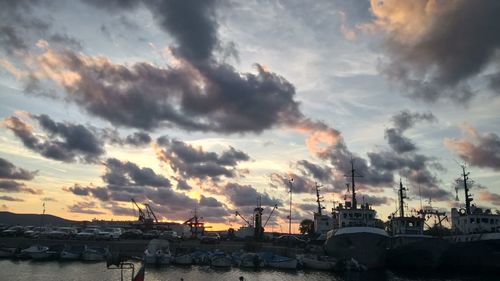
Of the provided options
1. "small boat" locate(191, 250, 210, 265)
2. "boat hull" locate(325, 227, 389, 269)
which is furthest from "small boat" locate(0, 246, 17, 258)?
"boat hull" locate(325, 227, 389, 269)

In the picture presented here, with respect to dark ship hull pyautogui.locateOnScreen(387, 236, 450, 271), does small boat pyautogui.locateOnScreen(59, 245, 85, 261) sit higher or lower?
lower

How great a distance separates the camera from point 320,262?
88.3 m

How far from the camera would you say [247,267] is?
304ft

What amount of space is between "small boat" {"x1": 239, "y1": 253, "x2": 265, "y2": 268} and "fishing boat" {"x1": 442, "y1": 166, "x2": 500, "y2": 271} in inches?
1449

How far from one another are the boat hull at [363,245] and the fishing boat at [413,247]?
18.3 ft

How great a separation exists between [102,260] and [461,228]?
3214 inches

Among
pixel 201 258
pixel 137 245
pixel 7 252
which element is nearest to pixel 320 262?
pixel 201 258

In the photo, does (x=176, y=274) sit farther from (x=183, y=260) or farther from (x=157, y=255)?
(x=183, y=260)

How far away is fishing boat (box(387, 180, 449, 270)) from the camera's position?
84625 millimetres

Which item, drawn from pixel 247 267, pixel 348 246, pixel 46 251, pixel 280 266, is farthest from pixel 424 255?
pixel 46 251

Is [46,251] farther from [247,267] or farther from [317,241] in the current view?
[317,241]

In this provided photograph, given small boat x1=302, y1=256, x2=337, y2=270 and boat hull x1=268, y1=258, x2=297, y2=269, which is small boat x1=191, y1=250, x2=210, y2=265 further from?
small boat x1=302, y1=256, x2=337, y2=270

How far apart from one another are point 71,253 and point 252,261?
129 feet

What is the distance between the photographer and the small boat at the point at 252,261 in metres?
91.9
